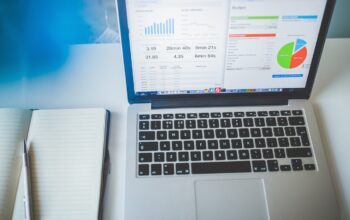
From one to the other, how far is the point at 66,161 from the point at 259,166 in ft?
1.29

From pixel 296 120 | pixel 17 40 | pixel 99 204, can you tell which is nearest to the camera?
pixel 99 204

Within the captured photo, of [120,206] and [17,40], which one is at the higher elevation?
[17,40]

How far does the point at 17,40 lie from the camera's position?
875mm

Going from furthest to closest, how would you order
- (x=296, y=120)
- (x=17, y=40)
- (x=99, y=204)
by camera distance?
(x=17, y=40) → (x=296, y=120) → (x=99, y=204)

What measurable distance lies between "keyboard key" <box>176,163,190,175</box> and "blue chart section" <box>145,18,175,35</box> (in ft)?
0.88

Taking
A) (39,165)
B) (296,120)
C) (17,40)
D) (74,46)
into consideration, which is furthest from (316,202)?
(17,40)

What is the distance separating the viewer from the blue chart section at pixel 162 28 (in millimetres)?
604

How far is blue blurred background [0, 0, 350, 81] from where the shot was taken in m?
0.82

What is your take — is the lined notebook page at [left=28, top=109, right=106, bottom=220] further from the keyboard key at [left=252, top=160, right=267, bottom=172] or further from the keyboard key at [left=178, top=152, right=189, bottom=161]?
the keyboard key at [left=252, top=160, right=267, bottom=172]

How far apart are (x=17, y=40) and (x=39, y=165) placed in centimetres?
44

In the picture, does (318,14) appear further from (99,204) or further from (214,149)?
(99,204)

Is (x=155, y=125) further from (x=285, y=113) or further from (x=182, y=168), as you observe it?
(x=285, y=113)

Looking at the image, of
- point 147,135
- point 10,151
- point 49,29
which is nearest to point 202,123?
point 147,135

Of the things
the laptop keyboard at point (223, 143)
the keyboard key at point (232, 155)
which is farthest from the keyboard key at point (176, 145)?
the keyboard key at point (232, 155)
